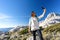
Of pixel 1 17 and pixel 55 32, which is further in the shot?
pixel 1 17

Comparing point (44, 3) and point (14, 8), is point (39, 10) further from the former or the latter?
point (14, 8)

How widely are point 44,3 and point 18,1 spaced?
1.16 metres

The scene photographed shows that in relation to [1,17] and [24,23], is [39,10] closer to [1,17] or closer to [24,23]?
[24,23]

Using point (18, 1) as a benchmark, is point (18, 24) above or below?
below

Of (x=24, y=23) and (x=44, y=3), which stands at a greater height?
(x=44, y=3)

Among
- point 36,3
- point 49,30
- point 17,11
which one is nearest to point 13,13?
point 17,11

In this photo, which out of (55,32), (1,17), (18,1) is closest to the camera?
(55,32)

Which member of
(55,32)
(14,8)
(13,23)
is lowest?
(55,32)

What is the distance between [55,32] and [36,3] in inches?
60.0

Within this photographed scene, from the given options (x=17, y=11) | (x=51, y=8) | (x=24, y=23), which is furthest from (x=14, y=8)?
(x=51, y=8)

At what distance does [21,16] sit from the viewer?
9.06 meters

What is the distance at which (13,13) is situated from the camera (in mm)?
9086

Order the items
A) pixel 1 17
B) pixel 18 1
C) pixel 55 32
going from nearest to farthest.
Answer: pixel 55 32 → pixel 18 1 → pixel 1 17

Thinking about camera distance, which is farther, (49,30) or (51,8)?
(51,8)
